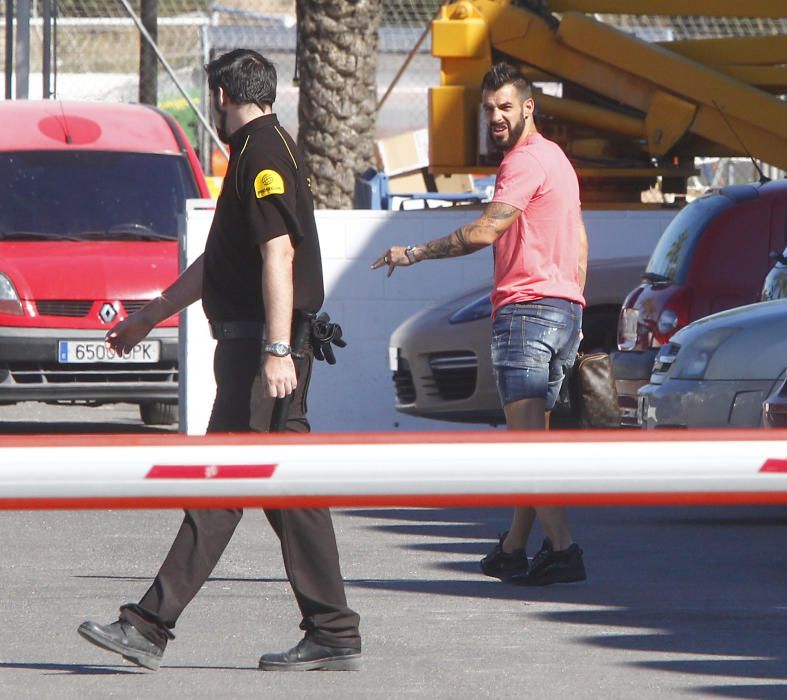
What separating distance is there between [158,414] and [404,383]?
3.29 meters

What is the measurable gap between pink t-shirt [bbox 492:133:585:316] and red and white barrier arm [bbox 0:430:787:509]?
3.75 metres

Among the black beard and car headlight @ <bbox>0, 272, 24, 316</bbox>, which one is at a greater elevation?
the black beard

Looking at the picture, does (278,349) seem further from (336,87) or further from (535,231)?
(336,87)

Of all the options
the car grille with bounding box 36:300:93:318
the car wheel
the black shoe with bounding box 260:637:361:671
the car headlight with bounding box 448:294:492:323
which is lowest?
the car wheel

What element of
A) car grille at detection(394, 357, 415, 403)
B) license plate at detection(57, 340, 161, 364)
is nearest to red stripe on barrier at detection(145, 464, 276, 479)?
car grille at detection(394, 357, 415, 403)

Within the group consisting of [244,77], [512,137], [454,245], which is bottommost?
[454,245]

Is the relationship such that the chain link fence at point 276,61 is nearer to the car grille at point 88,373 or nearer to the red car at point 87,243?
the red car at point 87,243

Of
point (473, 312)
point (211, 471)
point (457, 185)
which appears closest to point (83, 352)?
point (473, 312)

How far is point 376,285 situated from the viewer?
12461 millimetres

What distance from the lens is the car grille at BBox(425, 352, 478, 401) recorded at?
452 inches

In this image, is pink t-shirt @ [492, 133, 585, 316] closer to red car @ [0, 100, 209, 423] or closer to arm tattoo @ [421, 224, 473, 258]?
arm tattoo @ [421, 224, 473, 258]

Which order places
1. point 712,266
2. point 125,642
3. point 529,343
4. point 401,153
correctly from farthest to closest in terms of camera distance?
point 401,153 < point 712,266 < point 529,343 < point 125,642

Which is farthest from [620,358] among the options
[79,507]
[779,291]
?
[79,507]

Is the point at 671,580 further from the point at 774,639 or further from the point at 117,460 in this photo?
the point at 117,460
